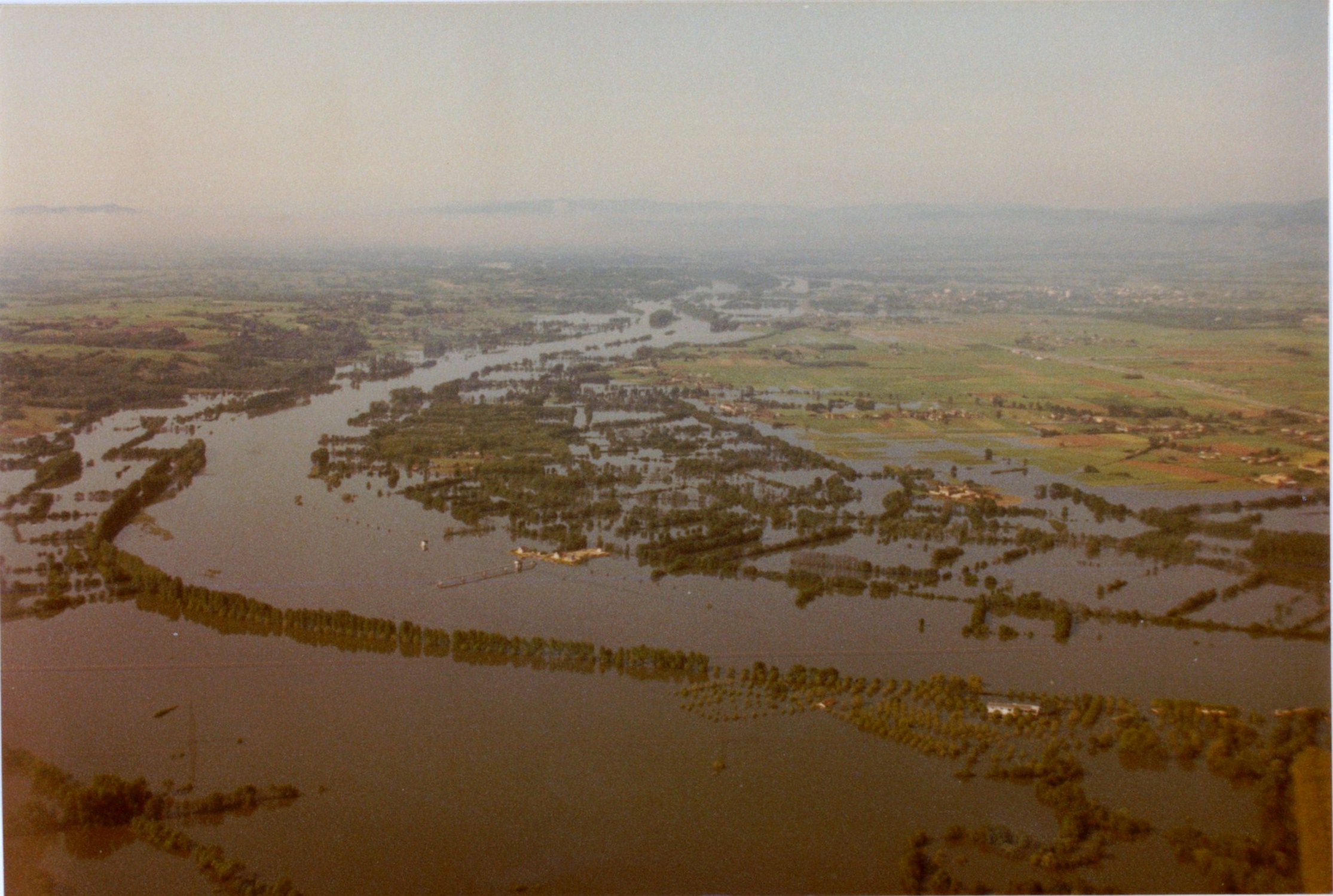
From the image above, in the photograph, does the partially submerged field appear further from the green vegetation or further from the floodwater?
the green vegetation

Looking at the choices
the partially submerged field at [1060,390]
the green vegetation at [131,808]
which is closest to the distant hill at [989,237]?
the partially submerged field at [1060,390]

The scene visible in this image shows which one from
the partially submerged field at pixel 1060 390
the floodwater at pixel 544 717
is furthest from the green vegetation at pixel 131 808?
the partially submerged field at pixel 1060 390

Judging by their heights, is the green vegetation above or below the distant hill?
below

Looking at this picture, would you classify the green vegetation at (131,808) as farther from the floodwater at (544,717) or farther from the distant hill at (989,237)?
the distant hill at (989,237)

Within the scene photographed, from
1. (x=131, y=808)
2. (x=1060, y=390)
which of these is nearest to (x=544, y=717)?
(x=131, y=808)

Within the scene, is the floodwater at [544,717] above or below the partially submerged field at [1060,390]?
below

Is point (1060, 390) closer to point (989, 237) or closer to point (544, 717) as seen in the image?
point (989, 237)

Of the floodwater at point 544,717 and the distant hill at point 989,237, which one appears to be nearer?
the floodwater at point 544,717

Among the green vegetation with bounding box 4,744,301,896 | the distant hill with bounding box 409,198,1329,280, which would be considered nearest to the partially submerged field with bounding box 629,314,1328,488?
the distant hill with bounding box 409,198,1329,280

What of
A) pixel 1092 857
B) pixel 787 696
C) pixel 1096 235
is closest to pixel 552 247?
pixel 1096 235
